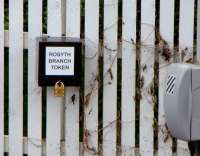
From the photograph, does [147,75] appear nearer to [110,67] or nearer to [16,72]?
[110,67]

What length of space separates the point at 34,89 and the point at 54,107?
188mm

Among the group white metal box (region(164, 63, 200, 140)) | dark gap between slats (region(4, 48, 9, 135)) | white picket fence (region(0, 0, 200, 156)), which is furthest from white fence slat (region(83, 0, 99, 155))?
→ white metal box (region(164, 63, 200, 140))

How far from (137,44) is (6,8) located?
956 mm

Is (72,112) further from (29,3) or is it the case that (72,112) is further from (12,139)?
(29,3)

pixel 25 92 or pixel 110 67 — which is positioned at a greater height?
pixel 110 67

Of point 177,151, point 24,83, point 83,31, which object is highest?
point 83,31

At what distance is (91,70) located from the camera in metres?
4.62

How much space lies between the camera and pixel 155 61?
15.2 feet

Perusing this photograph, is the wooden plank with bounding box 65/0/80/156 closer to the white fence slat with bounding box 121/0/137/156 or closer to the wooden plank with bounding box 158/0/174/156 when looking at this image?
the white fence slat with bounding box 121/0/137/156

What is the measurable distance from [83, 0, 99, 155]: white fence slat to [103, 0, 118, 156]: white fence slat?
0.06 metres

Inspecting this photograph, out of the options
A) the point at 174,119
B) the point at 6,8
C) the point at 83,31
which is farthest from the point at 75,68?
the point at 174,119

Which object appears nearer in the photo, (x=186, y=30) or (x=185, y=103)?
(x=185, y=103)

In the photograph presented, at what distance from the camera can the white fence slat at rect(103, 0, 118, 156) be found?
4.59m

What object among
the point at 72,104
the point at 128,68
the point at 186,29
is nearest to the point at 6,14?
the point at 72,104
